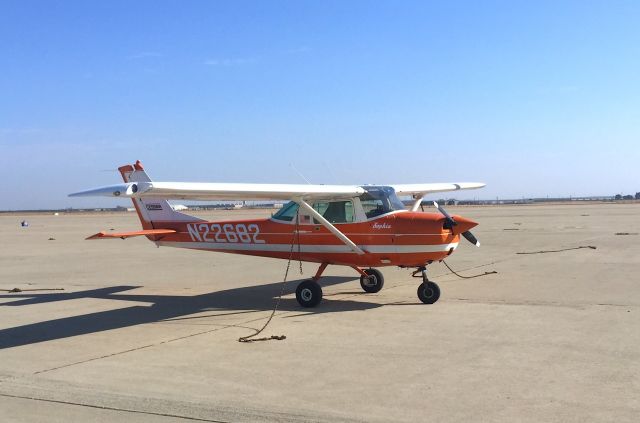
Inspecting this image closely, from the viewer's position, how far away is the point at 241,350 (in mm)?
7699

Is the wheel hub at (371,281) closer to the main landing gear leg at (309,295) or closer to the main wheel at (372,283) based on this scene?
the main wheel at (372,283)

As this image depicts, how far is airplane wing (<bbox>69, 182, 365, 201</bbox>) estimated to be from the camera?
8312 millimetres

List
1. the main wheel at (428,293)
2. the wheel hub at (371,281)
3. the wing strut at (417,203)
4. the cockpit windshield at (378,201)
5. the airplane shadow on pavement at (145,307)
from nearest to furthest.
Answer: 1. the airplane shadow on pavement at (145,307)
2. the main wheel at (428,293)
3. the cockpit windshield at (378,201)
4. the wheel hub at (371,281)
5. the wing strut at (417,203)

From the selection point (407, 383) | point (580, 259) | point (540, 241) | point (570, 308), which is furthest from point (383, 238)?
point (540, 241)

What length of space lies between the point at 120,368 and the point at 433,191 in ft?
32.7

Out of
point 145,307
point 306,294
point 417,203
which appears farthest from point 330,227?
point 145,307

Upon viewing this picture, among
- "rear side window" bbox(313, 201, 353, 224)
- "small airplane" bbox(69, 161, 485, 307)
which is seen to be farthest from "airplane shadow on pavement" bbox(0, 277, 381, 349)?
"rear side window" bbox(313, 201, 353, 224)

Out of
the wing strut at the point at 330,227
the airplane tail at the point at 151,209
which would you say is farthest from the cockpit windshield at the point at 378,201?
the airplane tail at the point at 151,209

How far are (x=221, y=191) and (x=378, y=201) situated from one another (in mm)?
3210

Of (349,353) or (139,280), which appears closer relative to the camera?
(349,353)

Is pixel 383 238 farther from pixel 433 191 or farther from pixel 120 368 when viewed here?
pixel 120 368

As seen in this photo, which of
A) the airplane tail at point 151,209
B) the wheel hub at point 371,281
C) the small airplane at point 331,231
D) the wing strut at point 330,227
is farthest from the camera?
the airplane tail at point 151,209

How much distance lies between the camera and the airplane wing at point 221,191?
8312 millimetres

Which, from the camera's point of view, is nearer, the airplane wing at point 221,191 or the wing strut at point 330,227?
the airplane wing at point 221,191
